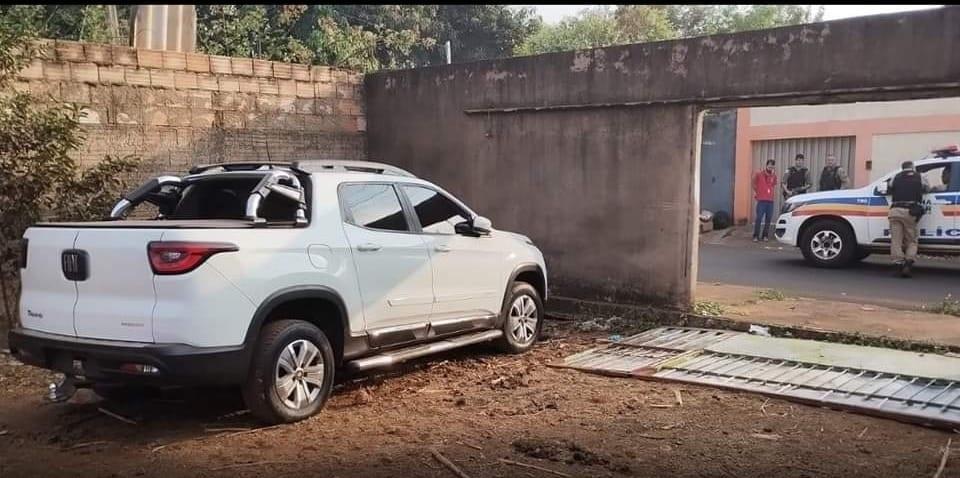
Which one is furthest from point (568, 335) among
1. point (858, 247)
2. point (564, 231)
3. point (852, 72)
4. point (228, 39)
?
point (228, 39)

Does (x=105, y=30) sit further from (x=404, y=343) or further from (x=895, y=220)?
(x=895, y=220)

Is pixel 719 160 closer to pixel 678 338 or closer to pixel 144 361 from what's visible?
pixel 678 338

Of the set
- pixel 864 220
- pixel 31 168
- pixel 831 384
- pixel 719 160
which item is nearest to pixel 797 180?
pixel 719 160

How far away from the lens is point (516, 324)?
743cm

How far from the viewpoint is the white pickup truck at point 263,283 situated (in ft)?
15.2

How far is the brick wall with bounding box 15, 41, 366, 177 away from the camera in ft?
27.1

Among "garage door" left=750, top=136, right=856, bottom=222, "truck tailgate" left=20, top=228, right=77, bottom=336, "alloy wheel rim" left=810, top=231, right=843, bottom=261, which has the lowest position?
"alloy wheel rim" left=810, top=231, right=843, bottom=261

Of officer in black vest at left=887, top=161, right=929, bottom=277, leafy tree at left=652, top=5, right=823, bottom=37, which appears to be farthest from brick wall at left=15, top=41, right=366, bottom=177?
leafy tree at left=652, top=5, right=823, bottom=37

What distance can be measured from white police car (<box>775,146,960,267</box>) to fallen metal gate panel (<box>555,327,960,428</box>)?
583cm

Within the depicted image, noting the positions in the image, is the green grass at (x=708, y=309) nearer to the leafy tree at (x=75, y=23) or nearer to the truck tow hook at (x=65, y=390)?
the truck tow hook at (x=65, y=390)

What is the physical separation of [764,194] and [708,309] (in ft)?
28.2

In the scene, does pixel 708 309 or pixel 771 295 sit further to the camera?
pixel 771 295

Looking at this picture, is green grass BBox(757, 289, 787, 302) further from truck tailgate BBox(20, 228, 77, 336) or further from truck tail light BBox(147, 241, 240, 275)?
truck tailgate BBox(20, 228, 77, 336)

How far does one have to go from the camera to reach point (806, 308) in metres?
9.14
